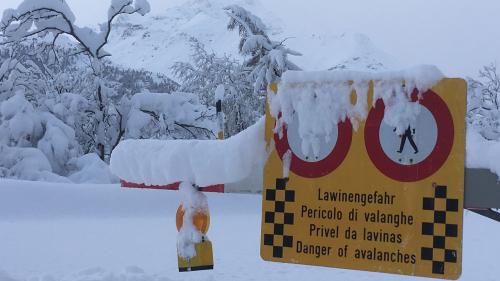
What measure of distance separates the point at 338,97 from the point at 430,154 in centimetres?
39

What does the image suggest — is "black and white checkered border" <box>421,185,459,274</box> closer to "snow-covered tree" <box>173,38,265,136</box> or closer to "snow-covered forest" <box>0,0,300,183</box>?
"snow-covered forest" <box>0,0,300,183</box>

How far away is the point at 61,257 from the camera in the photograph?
579 centimetres

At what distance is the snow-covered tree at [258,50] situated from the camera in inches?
687

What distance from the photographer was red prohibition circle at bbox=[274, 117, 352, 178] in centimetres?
179

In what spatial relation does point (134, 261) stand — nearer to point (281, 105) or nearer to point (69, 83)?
point (281, 105)

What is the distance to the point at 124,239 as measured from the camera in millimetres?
7121

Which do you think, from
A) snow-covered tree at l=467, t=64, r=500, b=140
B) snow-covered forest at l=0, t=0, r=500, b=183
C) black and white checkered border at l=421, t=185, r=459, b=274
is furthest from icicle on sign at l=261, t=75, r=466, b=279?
snow-covered tree at l=467, t=64, r=500, b=140

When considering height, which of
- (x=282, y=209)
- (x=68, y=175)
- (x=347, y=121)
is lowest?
(x=68, y=175)

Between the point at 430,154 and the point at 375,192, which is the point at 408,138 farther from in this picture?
the point at 375,192

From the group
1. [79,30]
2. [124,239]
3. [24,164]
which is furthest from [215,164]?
[79,30]

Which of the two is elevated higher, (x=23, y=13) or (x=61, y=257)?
(x=23, y=13)

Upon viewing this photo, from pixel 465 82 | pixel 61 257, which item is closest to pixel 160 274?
pixel 61 257

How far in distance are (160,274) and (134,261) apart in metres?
0.81

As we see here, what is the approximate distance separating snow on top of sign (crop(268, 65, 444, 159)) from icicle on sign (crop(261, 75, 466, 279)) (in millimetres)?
18
